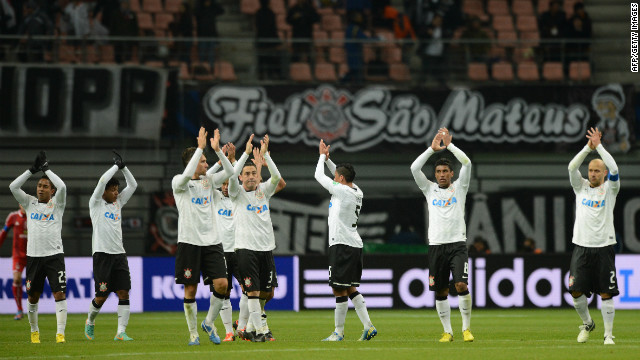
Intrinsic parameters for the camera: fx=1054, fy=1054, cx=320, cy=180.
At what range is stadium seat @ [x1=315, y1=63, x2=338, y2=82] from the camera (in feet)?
81.8

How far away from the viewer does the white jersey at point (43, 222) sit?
47.4 ft

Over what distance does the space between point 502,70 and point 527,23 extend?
2719mm

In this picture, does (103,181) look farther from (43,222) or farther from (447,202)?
(447,202)

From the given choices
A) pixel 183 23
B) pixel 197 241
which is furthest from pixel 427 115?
pixel 197 241

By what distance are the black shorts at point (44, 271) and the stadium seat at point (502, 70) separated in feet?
45.1

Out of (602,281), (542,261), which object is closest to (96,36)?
(542,261)

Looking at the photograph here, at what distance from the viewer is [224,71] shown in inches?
969

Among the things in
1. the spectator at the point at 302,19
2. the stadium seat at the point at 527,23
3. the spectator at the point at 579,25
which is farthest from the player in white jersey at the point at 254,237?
the stadium seat at the point at 527,23

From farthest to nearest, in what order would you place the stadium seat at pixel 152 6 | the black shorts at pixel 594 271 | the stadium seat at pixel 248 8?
the stadium seat at pixel 248 8 < the stadium seat at pixel 152 6 < the black shorts at pixel 594 271

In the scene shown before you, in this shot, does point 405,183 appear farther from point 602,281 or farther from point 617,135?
point 602,281

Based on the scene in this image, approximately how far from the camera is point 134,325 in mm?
17844

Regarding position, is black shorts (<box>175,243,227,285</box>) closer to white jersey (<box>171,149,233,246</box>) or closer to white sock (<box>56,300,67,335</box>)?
white jersey (<box>171,149,233,246</box>)

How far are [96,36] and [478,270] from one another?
10526 millimetres

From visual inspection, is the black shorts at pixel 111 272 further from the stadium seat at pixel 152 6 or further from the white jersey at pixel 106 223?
the stadium seat at pixel 152 6
